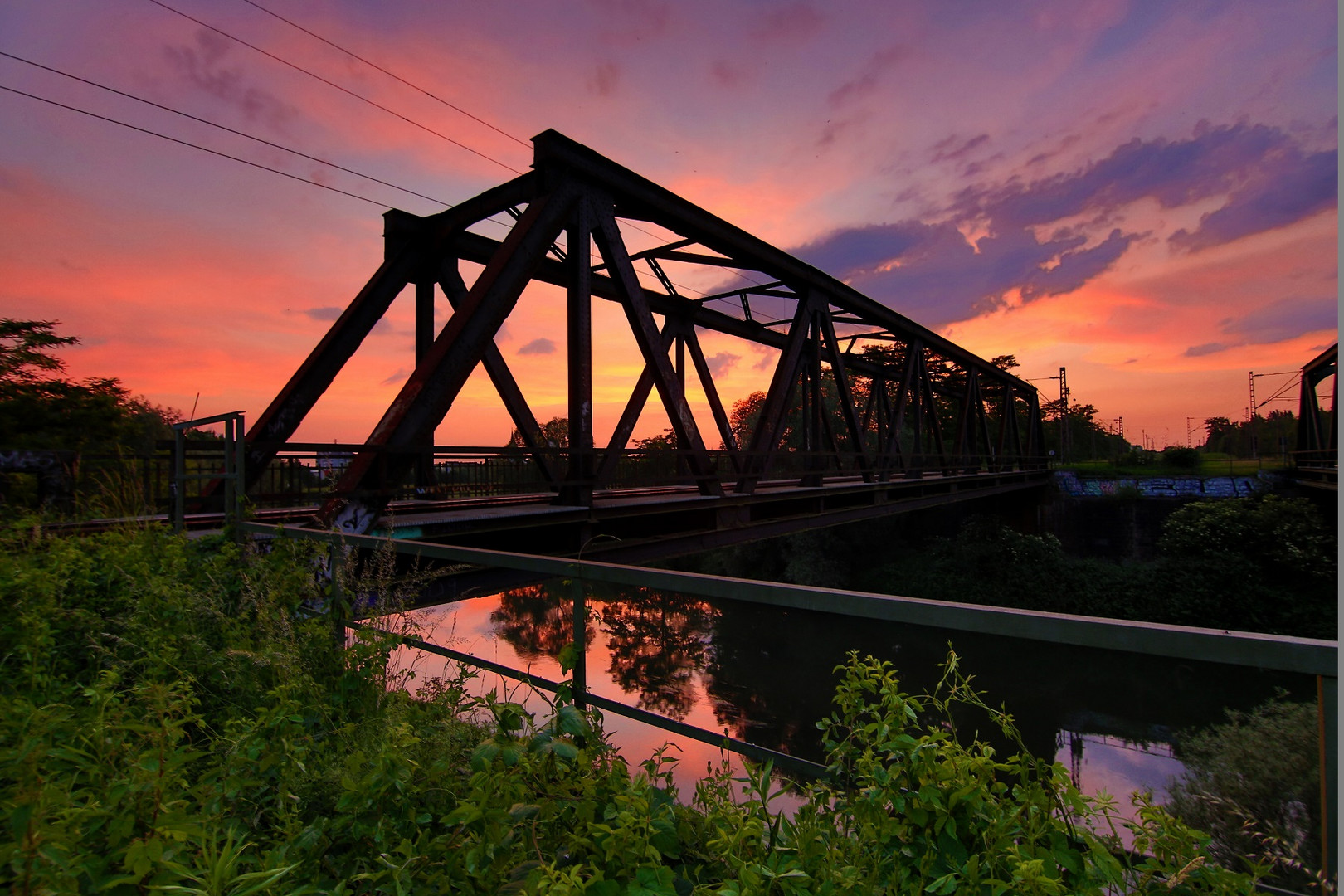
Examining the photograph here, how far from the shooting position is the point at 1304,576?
21359mm

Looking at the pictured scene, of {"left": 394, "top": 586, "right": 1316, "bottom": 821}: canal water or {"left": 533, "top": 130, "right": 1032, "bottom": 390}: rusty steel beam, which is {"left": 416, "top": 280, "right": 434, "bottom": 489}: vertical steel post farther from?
{"left": 394, "top": 586, "right": 1316, "bottom": 821}: canal water

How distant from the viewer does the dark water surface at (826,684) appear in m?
20.3

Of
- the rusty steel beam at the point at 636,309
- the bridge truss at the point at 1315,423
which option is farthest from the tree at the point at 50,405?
the bridge truss at the point at 1315,423

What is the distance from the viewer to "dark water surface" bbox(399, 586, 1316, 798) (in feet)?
66.7

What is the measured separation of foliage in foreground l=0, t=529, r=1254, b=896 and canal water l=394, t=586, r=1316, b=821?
583 inches

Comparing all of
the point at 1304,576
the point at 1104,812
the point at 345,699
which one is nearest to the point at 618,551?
the point at 345,699

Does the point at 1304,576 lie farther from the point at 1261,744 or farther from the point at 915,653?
the point at 1261,744

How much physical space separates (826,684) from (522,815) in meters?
24.3

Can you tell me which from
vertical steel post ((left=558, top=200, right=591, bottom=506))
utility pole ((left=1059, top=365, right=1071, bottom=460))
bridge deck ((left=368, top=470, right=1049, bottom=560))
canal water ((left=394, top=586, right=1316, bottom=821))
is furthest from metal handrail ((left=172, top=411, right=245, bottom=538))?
utility pole ((left=1059, top=365, right=1071, bottom=460))

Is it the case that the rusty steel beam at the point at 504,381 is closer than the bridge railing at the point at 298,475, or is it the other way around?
the bridge railing at the point at 298,475

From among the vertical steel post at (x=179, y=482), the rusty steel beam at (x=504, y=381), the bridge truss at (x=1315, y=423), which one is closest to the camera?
the vertical steel post at (x=179, y=482)

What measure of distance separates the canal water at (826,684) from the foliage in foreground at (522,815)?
14.8m

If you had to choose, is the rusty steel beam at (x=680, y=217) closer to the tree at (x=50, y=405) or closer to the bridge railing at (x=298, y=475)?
the bridge railing at (x=298, y=475)

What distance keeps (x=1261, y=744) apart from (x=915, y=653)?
673 inches
